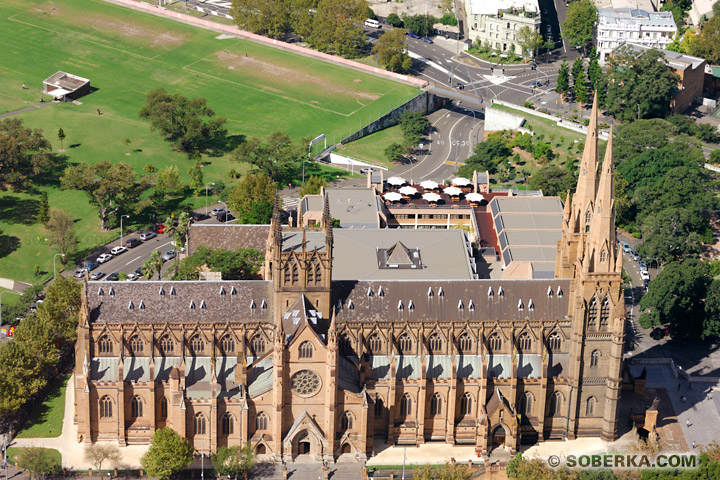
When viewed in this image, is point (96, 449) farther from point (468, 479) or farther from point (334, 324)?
point (468, 479)

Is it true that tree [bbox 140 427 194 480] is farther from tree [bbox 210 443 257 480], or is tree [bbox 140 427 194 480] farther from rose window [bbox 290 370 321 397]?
rose window [bbox 290 370 321 397]

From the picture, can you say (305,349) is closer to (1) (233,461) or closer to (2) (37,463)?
(1) (233,461)

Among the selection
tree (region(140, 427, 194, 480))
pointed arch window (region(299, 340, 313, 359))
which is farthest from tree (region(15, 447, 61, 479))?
pointed arch window (region(299, 340, 313, 359))

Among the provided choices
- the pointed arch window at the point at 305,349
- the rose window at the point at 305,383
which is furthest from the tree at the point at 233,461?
the pointed arch window at the point at 305,349

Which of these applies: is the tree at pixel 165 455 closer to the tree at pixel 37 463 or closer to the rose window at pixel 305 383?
the tree at pixel 37 463

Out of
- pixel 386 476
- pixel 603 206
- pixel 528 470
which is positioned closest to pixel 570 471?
pixel 528 470

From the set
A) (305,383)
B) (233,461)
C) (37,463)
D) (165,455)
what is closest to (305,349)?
(305,383)
